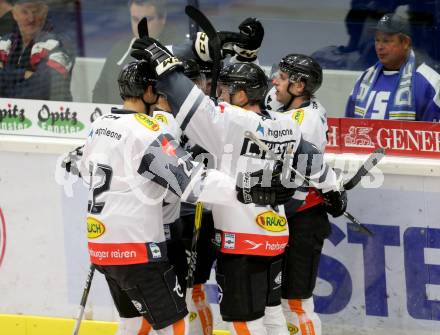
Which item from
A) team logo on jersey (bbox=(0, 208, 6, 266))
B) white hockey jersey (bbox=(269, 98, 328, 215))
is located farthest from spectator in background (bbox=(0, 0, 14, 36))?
white hockey jersey (bbox=(269, 98, 328, 215))

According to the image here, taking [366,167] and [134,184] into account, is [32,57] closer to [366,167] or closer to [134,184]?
[134,184]

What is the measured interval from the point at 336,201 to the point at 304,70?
23.0 inches

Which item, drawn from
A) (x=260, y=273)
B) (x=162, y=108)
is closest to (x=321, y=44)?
(x=162, y=108)

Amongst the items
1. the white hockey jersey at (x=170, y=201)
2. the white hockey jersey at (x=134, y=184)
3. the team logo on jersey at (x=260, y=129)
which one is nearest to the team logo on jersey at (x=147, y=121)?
the white hockey jersey at (x=134, y=184)

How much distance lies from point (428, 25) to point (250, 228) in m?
1.43

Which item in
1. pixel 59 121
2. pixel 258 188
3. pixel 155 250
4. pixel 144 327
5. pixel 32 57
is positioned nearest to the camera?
pixel 258 188

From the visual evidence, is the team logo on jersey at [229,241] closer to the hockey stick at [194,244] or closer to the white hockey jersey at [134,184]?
the hockey stick at [194,244]

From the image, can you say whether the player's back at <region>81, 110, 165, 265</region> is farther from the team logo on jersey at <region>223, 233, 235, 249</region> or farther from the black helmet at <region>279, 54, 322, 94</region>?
the black helmet at <region>279, 54, 322, 94</region>

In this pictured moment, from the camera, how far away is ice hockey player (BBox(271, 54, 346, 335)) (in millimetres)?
4578

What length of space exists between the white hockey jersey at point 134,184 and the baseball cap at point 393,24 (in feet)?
5.02

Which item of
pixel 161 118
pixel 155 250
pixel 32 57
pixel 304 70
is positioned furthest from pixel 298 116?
pixel 32 57

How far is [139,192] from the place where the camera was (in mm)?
3979

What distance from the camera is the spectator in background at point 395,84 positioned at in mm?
4871

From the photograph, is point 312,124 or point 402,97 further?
point 402,97
